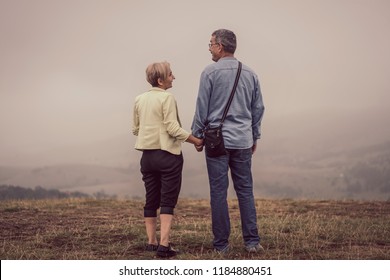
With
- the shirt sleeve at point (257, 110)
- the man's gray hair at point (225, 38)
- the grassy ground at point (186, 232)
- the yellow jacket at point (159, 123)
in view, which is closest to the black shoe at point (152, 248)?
the grassy ground at point (186, 232)

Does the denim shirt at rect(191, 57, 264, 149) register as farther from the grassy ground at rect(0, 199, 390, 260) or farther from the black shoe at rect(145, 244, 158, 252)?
the black shoe at rect(145, 244, 158, 252)

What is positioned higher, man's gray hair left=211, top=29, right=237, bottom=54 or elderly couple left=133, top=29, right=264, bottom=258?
man's gray hair left=211, top=29, right=237, bottom=54

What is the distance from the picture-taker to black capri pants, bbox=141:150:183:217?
685cm

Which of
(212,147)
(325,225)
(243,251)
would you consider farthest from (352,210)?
(212,147)

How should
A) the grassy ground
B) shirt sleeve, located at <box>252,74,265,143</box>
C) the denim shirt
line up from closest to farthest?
the denim shirt
shirt sleeve, located at <box>252,74,265,143</box>
the grassy ground

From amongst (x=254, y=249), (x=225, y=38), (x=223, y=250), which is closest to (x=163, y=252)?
(x=223, y=250)

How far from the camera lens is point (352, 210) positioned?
43.0 feet

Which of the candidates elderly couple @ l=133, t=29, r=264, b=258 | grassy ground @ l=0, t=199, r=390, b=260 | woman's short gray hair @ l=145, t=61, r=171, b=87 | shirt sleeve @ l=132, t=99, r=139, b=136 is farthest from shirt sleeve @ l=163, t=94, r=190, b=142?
grassy ground @ l=0, t=199, r=390, b=260

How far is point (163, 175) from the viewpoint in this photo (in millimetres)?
6914

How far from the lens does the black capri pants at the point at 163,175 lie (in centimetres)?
685

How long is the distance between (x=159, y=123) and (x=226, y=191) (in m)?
1.17

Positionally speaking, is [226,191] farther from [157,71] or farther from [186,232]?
[186,232]

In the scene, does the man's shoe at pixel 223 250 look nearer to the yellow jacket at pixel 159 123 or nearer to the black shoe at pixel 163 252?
the black shoe at pixel 163 252
